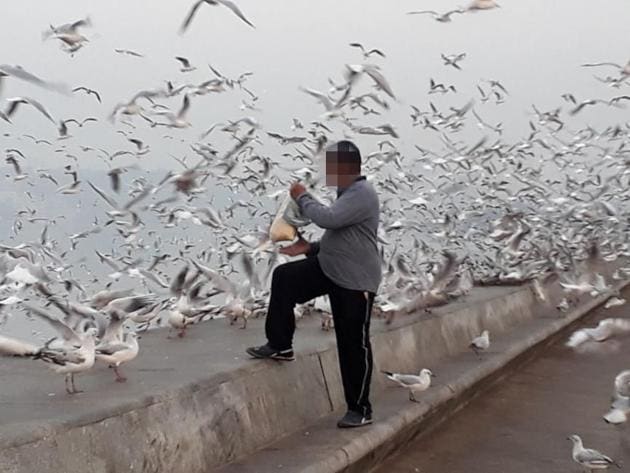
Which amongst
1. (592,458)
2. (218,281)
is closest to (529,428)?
(592,458)

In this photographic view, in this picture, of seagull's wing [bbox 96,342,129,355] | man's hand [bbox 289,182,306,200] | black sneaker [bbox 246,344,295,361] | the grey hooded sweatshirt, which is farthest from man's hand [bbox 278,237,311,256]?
seagull's wing [bbox 96,342,129,355]

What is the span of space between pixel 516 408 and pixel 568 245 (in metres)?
9.78

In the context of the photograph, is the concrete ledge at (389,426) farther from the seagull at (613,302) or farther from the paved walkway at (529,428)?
the seagull at (613,302)

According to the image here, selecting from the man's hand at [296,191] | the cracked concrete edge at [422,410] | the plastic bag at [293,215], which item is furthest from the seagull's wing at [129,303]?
the cracked concrete edge at [422,410]

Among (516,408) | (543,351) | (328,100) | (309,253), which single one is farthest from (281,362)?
(328,100)

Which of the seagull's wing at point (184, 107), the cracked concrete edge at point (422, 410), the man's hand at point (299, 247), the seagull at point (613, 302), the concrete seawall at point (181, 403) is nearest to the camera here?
the concrete seawall at point (181, 403)

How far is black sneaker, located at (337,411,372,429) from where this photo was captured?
636cm

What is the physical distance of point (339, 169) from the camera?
20.0 feet

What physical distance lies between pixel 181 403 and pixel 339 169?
1.63 meters

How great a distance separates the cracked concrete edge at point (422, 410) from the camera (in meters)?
5.82

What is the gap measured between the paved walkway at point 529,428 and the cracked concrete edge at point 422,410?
6.4 inches

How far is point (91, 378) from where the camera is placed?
20.6ft

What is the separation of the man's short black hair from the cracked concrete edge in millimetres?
1590

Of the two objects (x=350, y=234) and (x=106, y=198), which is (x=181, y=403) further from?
(x=106, y=198)
